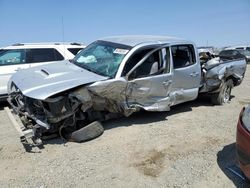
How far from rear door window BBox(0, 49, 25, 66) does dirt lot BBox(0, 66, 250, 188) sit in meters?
2.35

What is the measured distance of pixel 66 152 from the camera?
5051mm

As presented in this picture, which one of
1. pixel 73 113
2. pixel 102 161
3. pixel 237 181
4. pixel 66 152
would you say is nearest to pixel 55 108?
pixel 73 113

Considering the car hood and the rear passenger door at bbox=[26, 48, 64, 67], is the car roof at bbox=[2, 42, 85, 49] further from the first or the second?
the car hood

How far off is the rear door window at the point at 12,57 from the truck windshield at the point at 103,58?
8.22 ft

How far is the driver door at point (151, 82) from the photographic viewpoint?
19.8 ft

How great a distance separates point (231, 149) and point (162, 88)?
1873mm

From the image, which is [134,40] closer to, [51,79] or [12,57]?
[51,79]

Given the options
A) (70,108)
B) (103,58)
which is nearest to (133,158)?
(70,108)

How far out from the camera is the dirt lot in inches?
168

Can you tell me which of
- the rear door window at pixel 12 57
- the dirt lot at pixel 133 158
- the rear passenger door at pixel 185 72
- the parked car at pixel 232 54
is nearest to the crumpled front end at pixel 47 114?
the dirt lot at pixel 133 158

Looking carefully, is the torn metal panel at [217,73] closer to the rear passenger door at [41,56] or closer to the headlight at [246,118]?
the headlight at [246,118]

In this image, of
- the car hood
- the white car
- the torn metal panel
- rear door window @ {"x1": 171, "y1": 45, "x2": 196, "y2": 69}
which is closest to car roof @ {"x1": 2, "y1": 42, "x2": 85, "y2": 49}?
the white car

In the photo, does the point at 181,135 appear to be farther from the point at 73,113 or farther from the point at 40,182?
the point at 40,182

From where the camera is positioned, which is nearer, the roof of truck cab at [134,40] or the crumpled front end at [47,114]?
the crumpled front end at [47,114]
